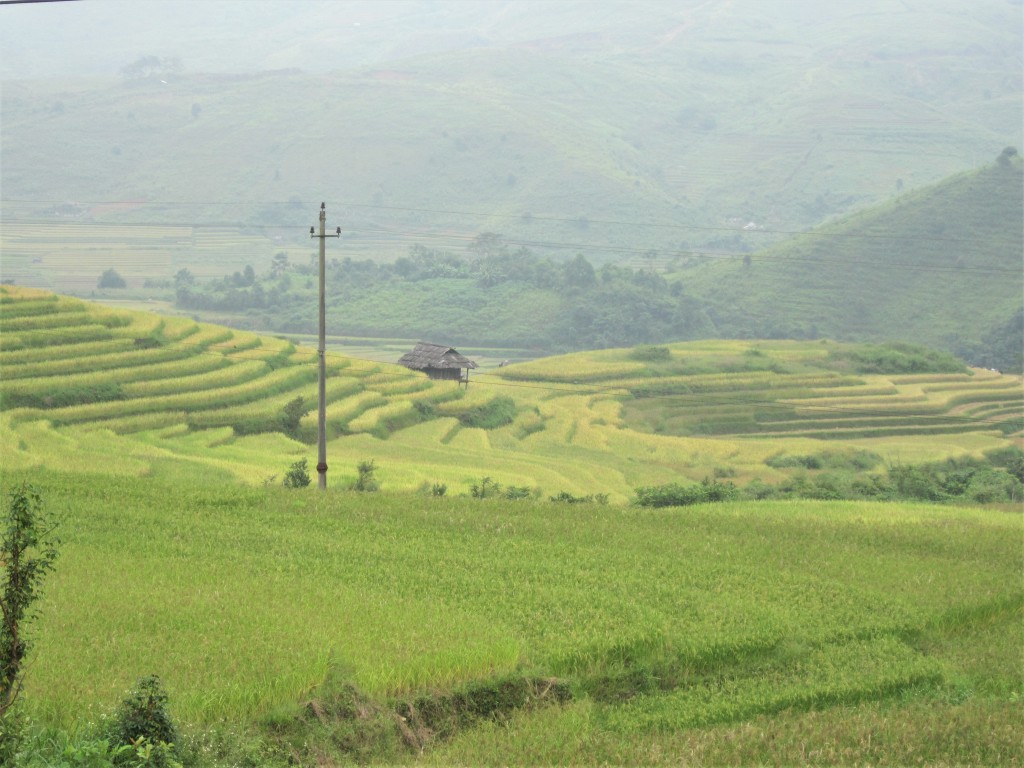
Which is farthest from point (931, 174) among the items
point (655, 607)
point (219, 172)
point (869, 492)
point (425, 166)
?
point (655, 607)

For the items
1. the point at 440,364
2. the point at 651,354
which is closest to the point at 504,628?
the point at 440,364

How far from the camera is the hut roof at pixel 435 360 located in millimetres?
37375

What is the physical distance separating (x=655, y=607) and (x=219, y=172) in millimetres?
105401

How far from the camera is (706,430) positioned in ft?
122

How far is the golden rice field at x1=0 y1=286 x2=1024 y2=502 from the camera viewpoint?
23031 millimetres

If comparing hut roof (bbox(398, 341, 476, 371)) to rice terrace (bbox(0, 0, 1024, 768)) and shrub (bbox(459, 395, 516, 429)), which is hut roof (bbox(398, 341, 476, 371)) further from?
shrub (bbox(459, 395, 516, 429))

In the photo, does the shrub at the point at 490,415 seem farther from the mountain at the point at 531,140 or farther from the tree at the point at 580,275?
the mountain at the point at 531,140

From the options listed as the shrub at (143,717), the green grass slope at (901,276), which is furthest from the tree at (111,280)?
the shrub at (143,717)

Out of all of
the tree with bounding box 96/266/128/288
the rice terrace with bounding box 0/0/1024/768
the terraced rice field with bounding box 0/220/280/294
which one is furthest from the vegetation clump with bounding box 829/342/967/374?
the terraced rice field with bounding box 0/220/280/294

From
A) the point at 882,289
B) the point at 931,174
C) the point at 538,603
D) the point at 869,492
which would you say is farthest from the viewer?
the point at 931,174

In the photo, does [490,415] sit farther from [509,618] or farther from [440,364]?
[509,618]

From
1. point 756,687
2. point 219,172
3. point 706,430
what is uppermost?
point 219,172

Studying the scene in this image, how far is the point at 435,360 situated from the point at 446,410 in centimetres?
561

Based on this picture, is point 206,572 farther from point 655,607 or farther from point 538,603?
point 655,607
